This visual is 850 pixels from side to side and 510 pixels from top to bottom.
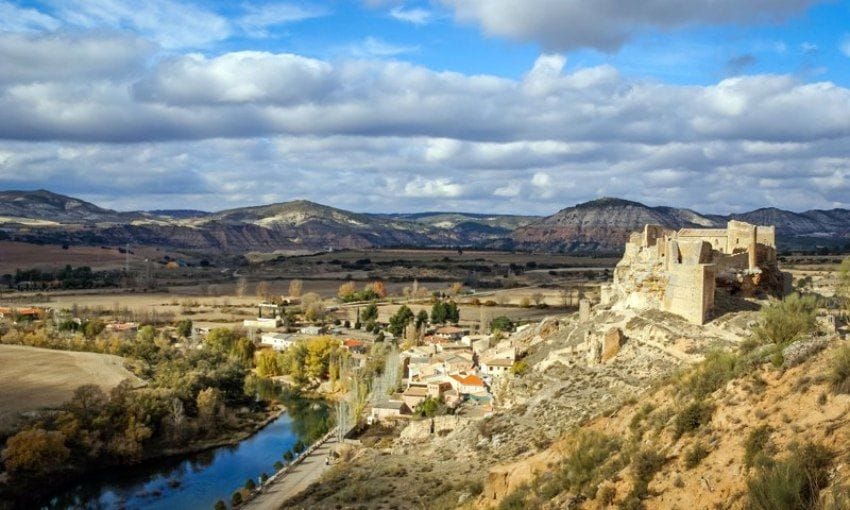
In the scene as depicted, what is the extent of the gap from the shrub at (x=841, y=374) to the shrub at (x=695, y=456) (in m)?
1.92

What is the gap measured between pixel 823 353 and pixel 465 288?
271ft

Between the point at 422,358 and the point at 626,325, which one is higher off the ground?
the point at 626,325

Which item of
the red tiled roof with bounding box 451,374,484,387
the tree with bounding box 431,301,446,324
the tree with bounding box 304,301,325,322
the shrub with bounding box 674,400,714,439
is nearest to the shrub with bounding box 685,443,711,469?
the shrub with bounding box 674,400,714,439

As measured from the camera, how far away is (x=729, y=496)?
376 inches

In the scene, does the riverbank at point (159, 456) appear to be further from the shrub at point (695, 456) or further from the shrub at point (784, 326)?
the shrub at point (784, 326)

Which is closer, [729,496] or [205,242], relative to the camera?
[729,496]

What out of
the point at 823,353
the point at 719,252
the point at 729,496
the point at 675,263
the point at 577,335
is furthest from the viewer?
the point at 577,335

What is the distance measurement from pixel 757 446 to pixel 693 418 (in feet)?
6.16

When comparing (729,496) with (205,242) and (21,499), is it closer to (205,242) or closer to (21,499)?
(21,499)

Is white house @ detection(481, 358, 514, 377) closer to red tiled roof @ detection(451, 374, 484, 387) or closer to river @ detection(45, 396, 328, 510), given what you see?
red tiled roof @ detection(451, 374, 484, 387)

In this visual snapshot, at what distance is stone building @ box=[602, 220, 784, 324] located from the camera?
754 inches

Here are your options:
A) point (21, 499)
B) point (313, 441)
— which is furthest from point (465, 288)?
point (21, 499)

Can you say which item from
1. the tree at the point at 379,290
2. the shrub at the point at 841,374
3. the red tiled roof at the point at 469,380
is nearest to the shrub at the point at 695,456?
the shrub at the point at 841,374

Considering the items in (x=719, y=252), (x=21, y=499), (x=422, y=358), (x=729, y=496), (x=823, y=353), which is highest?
(x=719, y=252)
